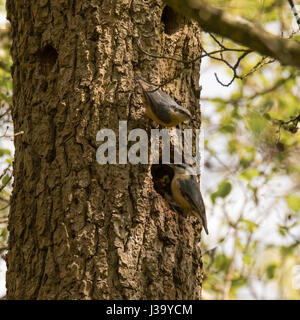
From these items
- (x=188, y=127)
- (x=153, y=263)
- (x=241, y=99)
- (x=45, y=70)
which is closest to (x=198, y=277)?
(x=153, y=263)

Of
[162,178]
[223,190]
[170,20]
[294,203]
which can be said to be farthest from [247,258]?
[170,20]

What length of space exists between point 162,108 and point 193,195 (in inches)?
24.2

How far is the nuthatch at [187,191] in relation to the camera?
3422 mm

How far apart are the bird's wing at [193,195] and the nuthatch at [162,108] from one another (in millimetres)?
390

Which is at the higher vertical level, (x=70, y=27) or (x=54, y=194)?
(x=70, y=27)

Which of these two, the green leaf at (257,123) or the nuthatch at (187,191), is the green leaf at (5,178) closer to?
the nuthatch at (187,191)

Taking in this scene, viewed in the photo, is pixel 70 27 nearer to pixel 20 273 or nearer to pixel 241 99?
pixel 20 273

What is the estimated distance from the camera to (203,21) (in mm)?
2346

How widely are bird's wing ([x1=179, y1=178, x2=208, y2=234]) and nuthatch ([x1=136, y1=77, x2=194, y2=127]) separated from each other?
0.39 m

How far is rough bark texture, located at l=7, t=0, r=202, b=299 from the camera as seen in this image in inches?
118

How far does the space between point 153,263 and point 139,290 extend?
18 centimetres

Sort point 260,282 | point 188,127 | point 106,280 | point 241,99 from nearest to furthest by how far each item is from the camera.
A: 1. point 106,280
2. point 188,127
3. point 241,99
4. point 260,282

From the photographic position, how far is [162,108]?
10.7ft

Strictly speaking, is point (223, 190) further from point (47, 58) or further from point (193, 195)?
point (47, 58)
